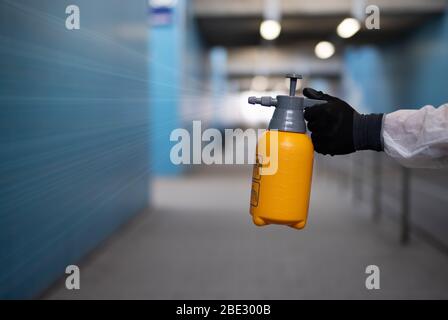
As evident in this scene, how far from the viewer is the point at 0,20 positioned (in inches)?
54.6

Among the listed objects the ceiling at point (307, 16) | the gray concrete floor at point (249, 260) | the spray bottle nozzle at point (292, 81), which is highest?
the ceiling at point (307, 16)

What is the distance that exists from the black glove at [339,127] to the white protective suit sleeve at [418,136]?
2 centimetres

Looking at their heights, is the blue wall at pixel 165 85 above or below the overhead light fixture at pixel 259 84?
below

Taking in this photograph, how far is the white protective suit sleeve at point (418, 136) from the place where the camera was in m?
0.93

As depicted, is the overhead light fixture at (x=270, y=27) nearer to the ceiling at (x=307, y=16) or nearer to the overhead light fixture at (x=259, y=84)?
the ceiling at (x=307, y=16)

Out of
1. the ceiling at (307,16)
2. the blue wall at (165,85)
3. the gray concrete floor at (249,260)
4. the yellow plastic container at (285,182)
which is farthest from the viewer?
the blue wall at (165,85)

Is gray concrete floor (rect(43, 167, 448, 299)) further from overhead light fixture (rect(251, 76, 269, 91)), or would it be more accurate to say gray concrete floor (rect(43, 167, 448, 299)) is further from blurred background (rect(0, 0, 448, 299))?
overhead light fixture (rect(251, 76, 269, 91))

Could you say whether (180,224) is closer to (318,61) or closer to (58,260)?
(58,260)

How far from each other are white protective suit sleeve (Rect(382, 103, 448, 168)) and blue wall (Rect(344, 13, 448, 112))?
493cm

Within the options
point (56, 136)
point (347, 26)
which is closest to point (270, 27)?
point (347, 26)

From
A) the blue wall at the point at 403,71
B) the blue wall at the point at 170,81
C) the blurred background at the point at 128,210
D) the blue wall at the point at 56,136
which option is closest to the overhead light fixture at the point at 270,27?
the blue wall at the point at 170,81

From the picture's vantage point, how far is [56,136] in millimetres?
1808

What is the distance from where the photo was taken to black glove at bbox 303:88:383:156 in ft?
3.09

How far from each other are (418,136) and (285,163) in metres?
0.25
